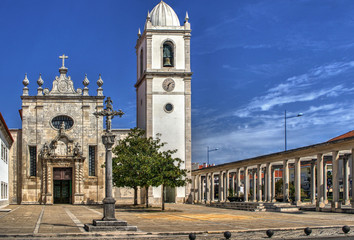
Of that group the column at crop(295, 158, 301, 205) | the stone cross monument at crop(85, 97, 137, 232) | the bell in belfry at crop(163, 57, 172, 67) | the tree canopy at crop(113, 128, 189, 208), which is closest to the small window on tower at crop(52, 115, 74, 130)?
the bell in belfry at crop(163, 57, 172, 67)

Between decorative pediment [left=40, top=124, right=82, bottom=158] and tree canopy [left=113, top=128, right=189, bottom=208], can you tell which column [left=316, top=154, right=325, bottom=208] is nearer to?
tree canopy [left=113, top=128, right=189, bottom=208]

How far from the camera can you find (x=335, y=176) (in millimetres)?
32719

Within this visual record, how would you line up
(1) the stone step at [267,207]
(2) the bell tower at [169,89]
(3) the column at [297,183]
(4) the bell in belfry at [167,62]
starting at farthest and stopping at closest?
(4) the bell in belfry at [167,62], (2) the bell tower at [169,89], (3) the column at [297,183], (1) the stone step at [267,207]

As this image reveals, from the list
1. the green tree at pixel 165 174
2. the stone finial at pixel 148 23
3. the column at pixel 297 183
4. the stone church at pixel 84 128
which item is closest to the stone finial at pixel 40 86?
the stone church at pixel 84 128

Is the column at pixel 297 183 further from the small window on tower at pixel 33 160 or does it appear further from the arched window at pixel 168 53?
the small window on tower at pixel 33 160

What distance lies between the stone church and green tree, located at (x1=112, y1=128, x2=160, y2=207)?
789cm

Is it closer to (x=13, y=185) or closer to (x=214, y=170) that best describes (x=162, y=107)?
(x=214, y=170)

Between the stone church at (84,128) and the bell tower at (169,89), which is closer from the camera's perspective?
the stone church at (84,128)

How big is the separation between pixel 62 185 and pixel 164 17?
1940 centimetres

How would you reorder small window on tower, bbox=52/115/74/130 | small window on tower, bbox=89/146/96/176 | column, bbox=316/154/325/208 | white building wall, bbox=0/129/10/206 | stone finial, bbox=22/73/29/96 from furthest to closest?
1. small window on tower, bbox=52/115/74/130
2. small window on tower, bbox=89/146/96/176
3. stone finial, bbox=22/73/29/96
4. white building wall, bbox=0/129/10/206
5. column, bbox=316/154/325/208

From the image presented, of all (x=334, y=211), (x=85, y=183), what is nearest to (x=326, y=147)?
(x=334, y=211)

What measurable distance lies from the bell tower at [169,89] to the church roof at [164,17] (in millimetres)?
503

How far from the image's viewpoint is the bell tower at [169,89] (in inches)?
2077

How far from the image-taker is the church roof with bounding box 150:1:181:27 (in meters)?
54.8
